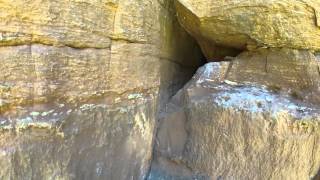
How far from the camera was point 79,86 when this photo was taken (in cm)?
187

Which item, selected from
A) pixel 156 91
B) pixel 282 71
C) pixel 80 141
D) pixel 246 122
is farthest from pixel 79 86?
pixel 282 71

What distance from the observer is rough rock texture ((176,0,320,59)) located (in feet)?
7.42

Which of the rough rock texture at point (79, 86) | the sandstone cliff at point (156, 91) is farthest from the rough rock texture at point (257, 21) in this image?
the rough rock texture at point (79, 86)

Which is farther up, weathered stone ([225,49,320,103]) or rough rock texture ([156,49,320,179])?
weathered stone ([225,49,320,103])

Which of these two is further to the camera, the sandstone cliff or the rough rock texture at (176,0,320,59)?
the rough rock texture at (176,0,320,59)

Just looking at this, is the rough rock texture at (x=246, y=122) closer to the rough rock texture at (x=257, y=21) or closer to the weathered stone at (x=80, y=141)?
the rough rock texture at (x=257, y=21)

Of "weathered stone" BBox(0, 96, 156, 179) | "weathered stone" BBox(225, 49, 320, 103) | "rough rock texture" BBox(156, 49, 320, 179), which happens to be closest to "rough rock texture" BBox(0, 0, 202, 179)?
"weathered stone" BBox(0, 96, 156, 179)

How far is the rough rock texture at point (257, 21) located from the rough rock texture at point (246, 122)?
83 mm

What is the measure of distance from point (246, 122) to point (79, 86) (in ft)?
3.15

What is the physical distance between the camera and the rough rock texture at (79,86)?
5.26 ft

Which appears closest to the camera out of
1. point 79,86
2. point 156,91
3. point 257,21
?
point 79,86

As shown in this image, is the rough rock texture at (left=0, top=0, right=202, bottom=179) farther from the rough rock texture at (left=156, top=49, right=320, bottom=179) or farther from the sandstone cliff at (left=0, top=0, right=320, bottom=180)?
the rough rock texture at (left=156, top=49, right=320, bottom=179)

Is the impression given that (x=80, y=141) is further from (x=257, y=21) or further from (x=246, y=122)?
(x=257, y=21)

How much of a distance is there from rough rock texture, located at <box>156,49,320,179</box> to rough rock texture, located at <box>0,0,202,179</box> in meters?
0.18
